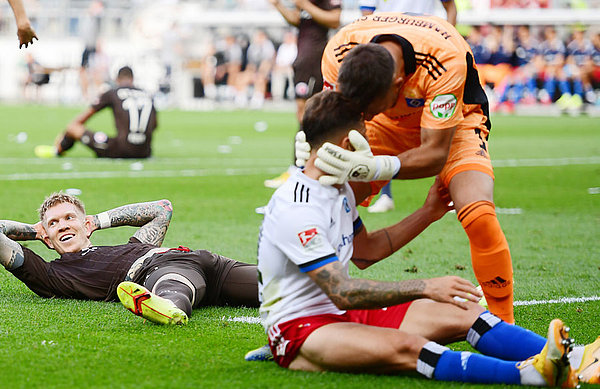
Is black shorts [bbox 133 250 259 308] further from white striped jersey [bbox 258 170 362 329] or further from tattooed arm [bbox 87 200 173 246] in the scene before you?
white striped jersey [bbox 258 170 362 329]

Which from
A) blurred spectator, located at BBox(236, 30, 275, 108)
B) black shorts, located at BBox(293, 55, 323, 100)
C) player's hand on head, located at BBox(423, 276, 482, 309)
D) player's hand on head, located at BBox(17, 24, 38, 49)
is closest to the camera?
player's hand on head, located at BBox(423, 276, 482, 309)

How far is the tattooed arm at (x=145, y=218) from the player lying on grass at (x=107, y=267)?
0.03 metres

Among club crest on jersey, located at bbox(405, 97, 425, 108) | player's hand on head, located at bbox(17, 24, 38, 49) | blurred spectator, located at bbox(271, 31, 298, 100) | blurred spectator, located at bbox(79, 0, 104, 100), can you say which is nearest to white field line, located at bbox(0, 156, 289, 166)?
player's hand on head, located at bbox(17, 24, 38, 49)

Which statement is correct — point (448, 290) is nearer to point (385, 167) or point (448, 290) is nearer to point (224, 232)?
point (385, 167)

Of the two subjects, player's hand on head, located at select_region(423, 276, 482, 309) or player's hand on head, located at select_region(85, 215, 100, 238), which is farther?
player's hand on head, located at select_region(85, 215, 100, 238)

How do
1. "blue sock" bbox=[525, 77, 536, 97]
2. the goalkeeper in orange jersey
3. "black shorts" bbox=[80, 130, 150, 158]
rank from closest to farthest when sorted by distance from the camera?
the goalkeeper in orange jersey, "black shorts" bbox=[80, 130, 150, 158], "blue sock" bbox=[525, 77, 536, 97]

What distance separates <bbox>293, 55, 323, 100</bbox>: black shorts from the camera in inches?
402

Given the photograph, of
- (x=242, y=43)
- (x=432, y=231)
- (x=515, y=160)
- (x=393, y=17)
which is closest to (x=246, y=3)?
(x=242, y=43)

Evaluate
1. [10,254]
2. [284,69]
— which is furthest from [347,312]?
[284,69]

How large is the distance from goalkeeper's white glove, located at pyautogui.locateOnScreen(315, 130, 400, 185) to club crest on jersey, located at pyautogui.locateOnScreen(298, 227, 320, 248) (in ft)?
0.71

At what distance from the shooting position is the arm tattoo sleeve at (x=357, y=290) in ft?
11.3

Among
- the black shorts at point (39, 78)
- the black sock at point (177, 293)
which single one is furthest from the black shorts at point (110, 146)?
the black shorts at point (39, 78)

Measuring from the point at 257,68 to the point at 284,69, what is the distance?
3.96 feet

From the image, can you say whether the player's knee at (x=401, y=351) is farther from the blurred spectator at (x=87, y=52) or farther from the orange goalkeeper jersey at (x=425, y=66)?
the blurred spectator at (x=87, y=52)
